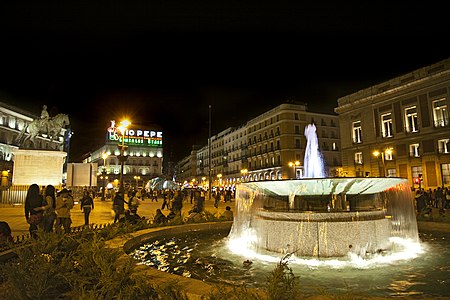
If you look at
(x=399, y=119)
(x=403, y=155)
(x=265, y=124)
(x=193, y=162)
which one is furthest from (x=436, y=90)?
(x=193, y=162)

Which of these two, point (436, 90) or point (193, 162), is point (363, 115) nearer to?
point (436, 90)

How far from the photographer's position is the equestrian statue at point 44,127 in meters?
21.0

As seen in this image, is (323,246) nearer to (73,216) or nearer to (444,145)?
(73,216)

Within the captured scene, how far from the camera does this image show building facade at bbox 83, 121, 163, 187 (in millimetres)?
83750

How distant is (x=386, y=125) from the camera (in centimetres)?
4119

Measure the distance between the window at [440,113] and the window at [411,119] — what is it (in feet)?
Result: 7.60

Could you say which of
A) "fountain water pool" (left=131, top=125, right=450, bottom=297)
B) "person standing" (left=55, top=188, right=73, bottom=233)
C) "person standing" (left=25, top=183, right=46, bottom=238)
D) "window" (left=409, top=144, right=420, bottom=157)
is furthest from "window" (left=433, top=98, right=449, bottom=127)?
"person standing" (left=25, top=183, right=46, bottom=238)

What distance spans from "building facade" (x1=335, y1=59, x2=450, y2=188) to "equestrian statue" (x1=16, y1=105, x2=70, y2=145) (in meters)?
29.0

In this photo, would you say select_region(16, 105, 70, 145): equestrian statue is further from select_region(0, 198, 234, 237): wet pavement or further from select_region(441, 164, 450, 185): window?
select_region(441, 164, 450, 185): window

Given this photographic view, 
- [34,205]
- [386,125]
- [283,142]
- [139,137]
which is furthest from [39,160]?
[139,137]

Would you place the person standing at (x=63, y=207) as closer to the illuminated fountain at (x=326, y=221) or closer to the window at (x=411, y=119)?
the illuminated fountain at (x=326, y=221)

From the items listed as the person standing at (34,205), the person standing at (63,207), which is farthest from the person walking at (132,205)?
the person standing at (34,205)

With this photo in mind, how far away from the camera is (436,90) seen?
114ft

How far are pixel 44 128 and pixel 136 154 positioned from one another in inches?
2644
